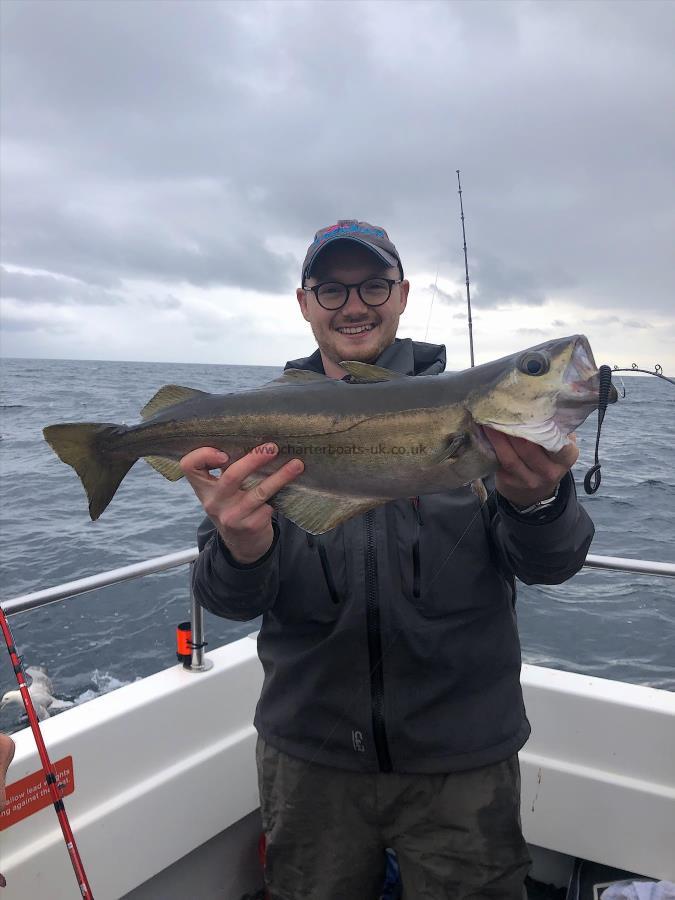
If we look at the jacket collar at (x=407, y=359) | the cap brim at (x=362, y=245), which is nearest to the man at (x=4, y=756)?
the jacket collar at (x=407, y=359)

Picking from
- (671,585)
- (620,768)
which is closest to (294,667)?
(620,768)

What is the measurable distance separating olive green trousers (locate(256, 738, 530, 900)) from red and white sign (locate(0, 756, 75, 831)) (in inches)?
48.2

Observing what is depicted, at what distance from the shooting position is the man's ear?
369cm

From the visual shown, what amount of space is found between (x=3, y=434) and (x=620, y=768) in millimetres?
30828

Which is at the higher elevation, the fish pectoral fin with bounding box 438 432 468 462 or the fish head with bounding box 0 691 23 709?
Result: the fish pectoral fin with bounding box 438 432 468 462

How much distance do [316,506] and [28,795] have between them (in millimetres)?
2217

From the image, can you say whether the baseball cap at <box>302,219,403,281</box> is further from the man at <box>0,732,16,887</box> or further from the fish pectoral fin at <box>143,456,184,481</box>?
the man at <box>0,732,16,887</box>

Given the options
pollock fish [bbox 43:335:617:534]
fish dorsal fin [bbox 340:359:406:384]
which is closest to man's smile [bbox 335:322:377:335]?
pollock fish [bbox 43:335:617:534]

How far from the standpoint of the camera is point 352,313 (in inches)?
138

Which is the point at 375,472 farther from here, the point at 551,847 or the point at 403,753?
the point at 551,847

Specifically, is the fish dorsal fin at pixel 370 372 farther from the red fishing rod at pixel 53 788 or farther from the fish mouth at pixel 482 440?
the red fishing rod at pixel 53 788

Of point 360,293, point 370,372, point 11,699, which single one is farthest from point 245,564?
point 11,699

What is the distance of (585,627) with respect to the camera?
376 inches

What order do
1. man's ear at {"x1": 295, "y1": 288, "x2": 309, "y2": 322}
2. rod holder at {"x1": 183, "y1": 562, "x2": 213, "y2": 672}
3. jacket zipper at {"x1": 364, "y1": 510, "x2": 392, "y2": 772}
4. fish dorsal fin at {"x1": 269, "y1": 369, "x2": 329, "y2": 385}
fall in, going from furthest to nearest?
1. rod holder at {"x1": 183, "y1": 562, "x2": 213, "y2": 672}
2. man's ear at {"x1": 295, "y1": 288, "x2": 309, "y2": 322}
3. fish dorsal fin at {"x1": 269, "y1": 369, "x2": 329, "y2": 385}
4. jacket zipper at {"x1": 364, "y1": 510, "x2": 392, "y2": 772}
